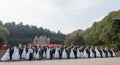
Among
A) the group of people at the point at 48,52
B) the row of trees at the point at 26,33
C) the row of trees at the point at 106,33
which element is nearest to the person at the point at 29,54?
the group of people at the point at 48,52

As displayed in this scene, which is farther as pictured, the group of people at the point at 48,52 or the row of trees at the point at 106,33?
the row of trees at the point at 106,33

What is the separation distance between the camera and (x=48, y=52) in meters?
36.2

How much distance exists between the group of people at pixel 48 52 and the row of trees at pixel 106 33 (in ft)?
41.8

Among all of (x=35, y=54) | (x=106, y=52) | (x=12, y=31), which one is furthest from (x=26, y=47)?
(x=12, y=31)

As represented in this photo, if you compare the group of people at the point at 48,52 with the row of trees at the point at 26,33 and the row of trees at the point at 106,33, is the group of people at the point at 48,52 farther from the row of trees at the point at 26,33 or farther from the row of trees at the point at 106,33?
the row of trees at the point at 26,33

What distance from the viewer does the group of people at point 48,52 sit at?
3309cm

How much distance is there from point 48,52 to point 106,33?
47321 mm

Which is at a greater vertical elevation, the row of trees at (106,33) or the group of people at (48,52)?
the row of trees at (106,33)

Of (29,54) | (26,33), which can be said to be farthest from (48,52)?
(26,33)

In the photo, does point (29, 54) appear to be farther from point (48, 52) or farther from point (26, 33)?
point (26, 33)

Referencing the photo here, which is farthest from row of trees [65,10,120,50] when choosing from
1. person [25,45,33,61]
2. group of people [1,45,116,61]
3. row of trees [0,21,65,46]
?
person [25,45,33,61]

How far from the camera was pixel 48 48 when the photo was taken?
36.9 meters

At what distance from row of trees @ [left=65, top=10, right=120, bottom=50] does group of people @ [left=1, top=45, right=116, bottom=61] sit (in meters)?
12.7

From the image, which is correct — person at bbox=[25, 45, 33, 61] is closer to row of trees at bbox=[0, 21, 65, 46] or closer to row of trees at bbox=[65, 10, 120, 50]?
row of trees at bbox=[65, 10, 120, 50]
